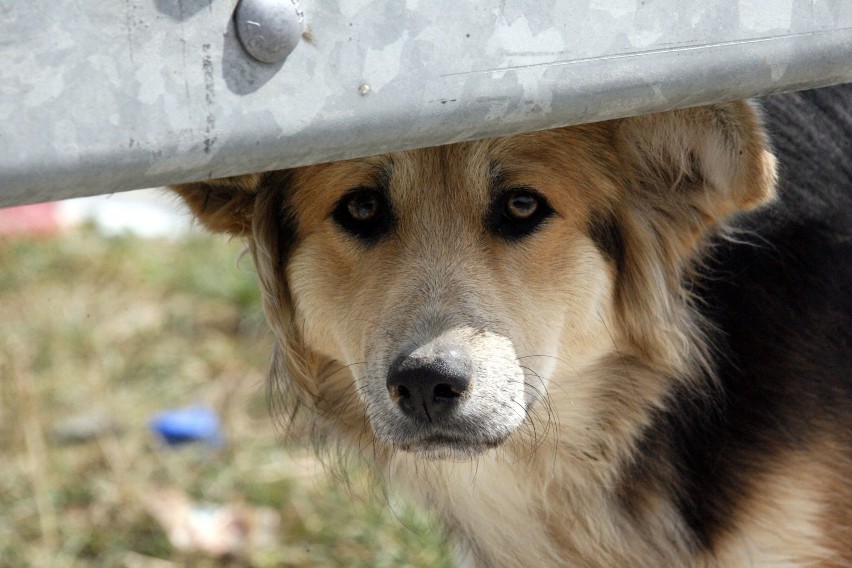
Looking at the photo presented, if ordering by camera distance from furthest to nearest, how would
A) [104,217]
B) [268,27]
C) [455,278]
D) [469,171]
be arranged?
[104,217], [469,171], [455,278], [268,27]

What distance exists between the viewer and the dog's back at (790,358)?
8.18 ft

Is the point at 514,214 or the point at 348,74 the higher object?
the point at 348,74

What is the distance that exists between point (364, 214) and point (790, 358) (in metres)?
1.06

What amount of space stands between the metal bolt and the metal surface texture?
0.5 inches

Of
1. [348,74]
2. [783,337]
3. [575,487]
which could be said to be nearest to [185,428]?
[575,487]

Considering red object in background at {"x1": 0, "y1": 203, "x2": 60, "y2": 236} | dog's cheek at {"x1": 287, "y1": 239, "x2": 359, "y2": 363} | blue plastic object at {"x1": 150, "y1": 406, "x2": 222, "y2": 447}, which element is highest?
dog's cheek at {"x1": 287, "y1": 239, "x2": 359, "y2": 363}

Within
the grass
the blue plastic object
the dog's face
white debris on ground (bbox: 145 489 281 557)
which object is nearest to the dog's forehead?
the dog's face

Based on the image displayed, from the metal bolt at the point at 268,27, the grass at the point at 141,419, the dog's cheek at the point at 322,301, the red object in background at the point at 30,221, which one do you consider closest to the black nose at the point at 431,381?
Result: the dog's cheek at the point at 322,301

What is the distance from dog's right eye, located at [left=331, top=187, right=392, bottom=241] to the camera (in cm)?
233

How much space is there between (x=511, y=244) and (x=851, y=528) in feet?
3.49

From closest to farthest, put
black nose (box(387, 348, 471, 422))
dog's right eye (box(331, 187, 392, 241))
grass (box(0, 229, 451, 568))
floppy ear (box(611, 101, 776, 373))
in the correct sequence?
1. black nose (box(387, 348, 471, 422))
2. floppy ear (box(611, 101, 776, 373))
3. dog's right eye (box(331, 187, 392, 241))
4. grass (box(0, 229, 451, 568))

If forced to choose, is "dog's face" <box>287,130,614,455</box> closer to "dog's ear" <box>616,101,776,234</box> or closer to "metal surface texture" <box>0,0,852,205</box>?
"dog's ear" <box>616,101,776,234</box>

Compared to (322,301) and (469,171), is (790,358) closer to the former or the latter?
(469,171)

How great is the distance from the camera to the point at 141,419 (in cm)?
406
